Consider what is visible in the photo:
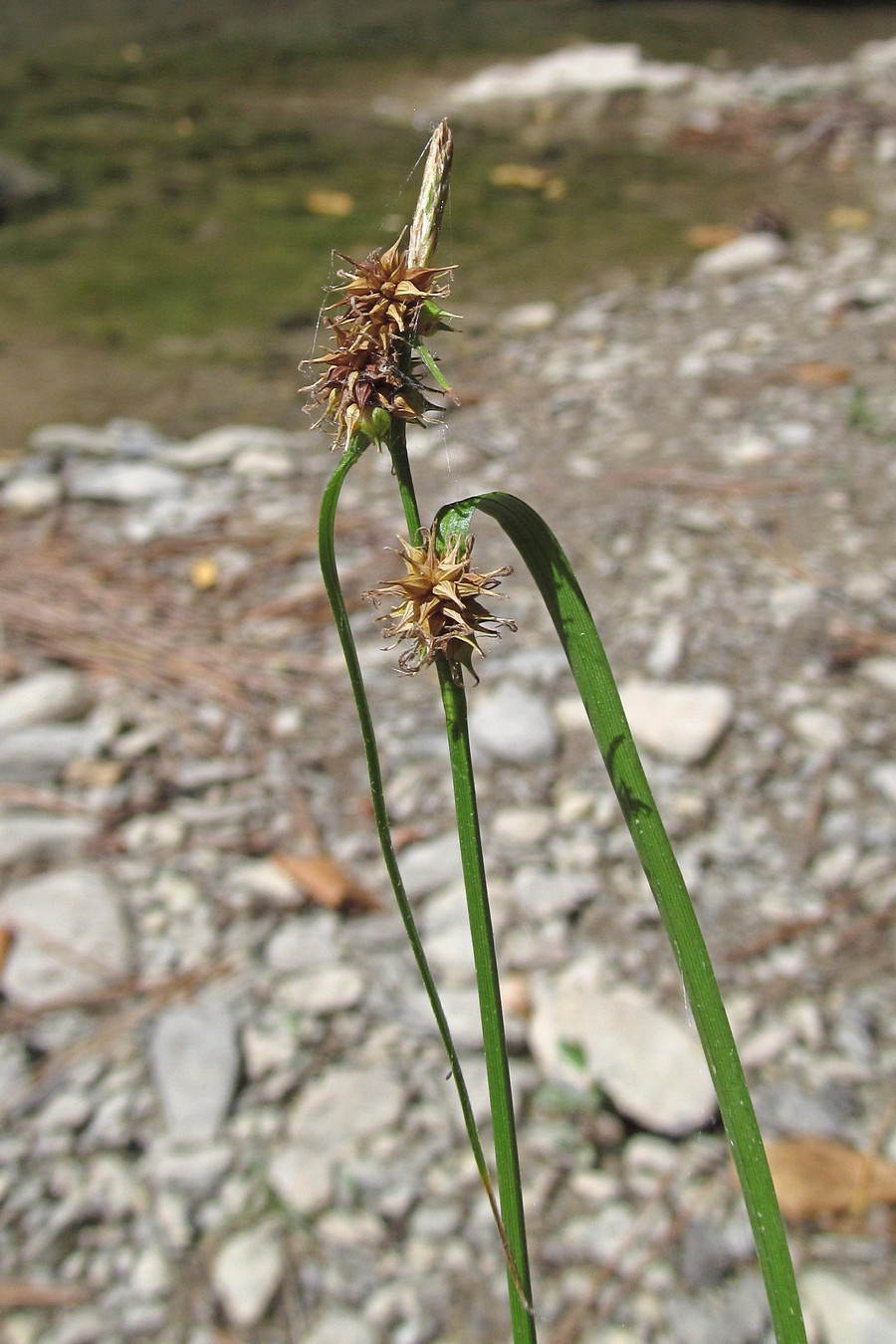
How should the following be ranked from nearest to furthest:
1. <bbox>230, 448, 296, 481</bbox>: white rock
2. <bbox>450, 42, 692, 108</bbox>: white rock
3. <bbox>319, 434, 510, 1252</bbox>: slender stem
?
<bbox>319, 434, 510, 1252</bbox>: slender stem
<bbox>230, 448, 296, 481</bbox>: white rock
<bbox>450, 42, 692, 108</bbox>: white rock

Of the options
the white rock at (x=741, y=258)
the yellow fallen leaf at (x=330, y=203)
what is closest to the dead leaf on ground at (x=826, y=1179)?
Result: the white rock at (x=741, y=258)

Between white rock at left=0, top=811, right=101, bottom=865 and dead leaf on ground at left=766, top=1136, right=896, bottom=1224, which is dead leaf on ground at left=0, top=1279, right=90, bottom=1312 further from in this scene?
dead leaf on ground at left=766, top=1136, right=896, bottom=1224

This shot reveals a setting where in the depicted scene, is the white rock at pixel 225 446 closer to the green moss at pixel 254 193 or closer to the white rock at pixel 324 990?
the green moss at pixel 254 193

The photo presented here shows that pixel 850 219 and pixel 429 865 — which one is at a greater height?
pixel 850 219

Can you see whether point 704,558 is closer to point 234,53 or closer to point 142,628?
point 142,628

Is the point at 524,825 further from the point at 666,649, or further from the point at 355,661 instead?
the point at 355,661

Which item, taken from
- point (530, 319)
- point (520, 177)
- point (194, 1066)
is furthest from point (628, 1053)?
point (520, 177)

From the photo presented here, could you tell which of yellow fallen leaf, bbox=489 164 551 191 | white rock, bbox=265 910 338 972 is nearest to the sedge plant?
white rock, bbox=265 910 338 972
